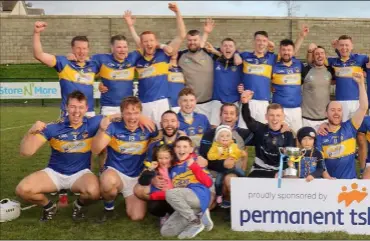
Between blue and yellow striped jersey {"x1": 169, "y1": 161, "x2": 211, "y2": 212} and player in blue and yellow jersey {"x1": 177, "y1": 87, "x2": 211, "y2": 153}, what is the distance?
0.54 metres

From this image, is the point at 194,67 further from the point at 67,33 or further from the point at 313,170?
the point at 67,33

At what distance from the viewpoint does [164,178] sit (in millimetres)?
4215

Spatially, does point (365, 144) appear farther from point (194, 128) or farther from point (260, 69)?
point (194, 128)

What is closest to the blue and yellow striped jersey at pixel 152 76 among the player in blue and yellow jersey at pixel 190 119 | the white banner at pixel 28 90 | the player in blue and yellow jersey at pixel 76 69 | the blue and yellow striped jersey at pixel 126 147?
the player in blue and yellow jersey at pixel 76 69

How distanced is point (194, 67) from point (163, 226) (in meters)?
2.54

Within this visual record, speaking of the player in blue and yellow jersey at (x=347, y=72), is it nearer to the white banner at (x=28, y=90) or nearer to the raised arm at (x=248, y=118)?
the raised arm at (x=248, y=118)

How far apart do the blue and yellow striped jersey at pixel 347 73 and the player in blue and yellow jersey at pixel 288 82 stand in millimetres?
509

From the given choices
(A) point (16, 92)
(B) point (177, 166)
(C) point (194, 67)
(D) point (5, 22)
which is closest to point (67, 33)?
(D) point (5, 22)

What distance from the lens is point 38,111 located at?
1633 cm

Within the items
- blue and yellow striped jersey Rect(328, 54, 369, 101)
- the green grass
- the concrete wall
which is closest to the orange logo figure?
the green grass

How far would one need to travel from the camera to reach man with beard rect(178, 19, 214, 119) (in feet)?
19.5

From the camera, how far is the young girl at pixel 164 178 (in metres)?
4.20

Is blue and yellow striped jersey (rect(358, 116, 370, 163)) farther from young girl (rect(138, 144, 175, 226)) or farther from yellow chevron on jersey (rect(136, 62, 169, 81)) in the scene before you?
yellow chevron on jersey (rect(136, 62, 169, 81))

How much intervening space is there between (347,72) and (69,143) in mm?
3607
